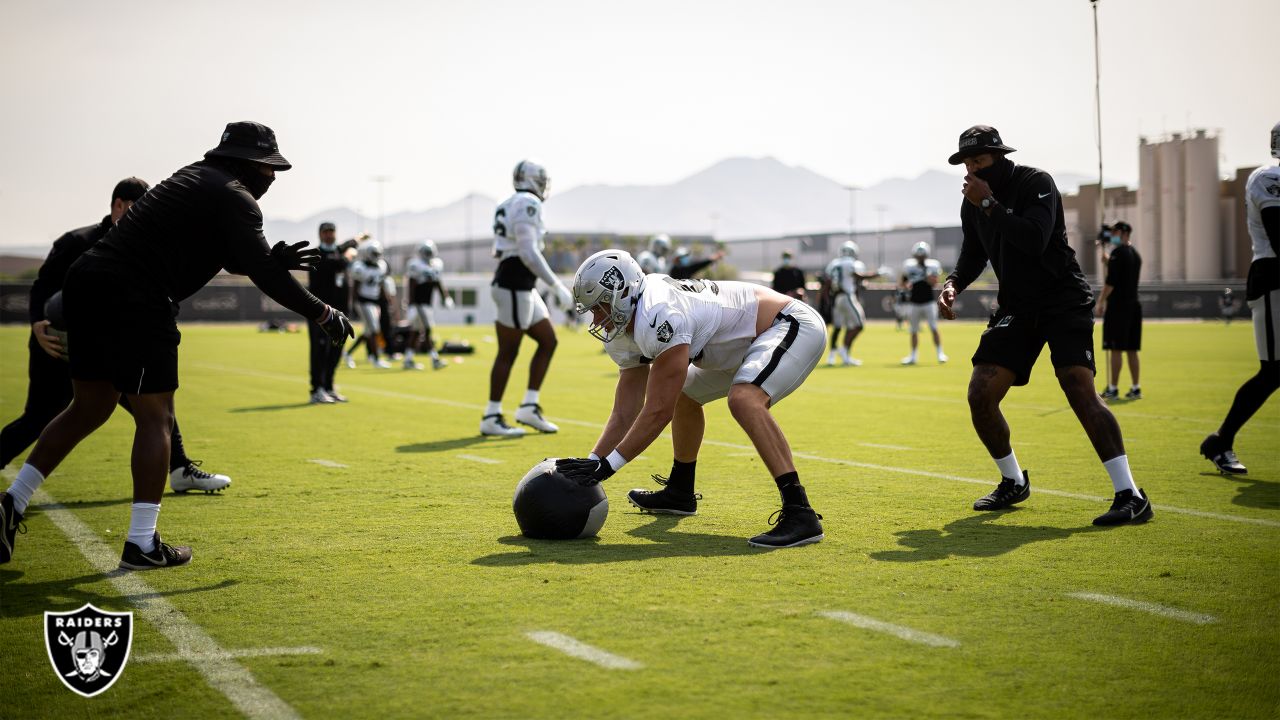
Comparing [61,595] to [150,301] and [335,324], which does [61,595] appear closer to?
[150,301]

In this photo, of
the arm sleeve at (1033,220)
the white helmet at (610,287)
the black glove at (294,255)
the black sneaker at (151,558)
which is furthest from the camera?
the arm sleeve at (1033,220)

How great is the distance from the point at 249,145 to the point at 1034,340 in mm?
4726

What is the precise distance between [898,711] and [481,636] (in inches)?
65.0

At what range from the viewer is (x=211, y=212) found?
19.2 feet

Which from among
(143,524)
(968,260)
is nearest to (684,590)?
(143,524)

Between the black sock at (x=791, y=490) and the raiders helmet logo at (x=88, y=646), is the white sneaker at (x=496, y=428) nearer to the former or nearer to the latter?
the black sock at (x=791, y=490)

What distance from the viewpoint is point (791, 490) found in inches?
248

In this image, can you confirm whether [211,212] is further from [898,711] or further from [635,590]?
[898,711]

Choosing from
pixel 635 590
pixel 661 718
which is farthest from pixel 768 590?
pixel 661 718

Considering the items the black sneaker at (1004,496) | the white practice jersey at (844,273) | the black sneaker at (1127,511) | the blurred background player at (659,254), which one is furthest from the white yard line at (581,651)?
the blurred background player at (659,254)

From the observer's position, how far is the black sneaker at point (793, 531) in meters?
6.16

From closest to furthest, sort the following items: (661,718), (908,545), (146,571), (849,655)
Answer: (661,718) < (849,655) < (146,571) < (908,545)

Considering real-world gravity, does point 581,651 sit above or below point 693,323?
below

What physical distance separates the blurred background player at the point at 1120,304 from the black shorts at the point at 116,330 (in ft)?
40.0
